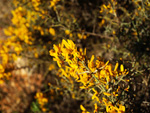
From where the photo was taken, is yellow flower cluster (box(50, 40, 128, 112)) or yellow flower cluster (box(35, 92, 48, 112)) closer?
yellow flower cluster (box(50, 40, 128, 112))

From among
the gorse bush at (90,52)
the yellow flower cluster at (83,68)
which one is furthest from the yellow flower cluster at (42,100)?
the yellow flower cluster at (83,68)

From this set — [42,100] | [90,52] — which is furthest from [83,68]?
[42,100]

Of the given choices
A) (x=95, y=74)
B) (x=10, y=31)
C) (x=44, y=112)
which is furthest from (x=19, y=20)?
(x=95, y=74)

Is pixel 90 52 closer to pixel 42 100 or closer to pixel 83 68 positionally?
pixel 42 100

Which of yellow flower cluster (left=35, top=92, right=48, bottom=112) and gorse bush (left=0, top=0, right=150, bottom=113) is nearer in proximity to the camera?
gorse bush (left=0, top=0, right=150, bottom=113)

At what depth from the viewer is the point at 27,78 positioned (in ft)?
14.4

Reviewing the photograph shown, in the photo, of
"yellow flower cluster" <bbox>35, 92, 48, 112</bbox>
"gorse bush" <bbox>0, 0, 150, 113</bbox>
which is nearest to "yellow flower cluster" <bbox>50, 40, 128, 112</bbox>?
"gorse bush" <bbox>0, 0, 150, 113</bbox>

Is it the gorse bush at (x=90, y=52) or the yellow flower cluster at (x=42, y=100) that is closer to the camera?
the gorse bush at (x=90, y=52)

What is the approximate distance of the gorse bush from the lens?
1.16 m

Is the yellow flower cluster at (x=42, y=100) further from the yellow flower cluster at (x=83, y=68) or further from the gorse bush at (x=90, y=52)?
the yellow flower cluster at (x=83, y=68)

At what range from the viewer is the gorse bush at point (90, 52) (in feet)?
3.81

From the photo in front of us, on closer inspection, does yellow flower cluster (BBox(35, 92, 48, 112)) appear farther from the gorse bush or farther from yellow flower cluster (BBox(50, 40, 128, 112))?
yellow flower cluster (BBox(50, 40, 128, 112))

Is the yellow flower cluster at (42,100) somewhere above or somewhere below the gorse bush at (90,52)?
below

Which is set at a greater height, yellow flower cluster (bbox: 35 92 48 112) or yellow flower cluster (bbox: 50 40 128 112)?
yellow flower cluster (bbox: 50 40 128 112)
